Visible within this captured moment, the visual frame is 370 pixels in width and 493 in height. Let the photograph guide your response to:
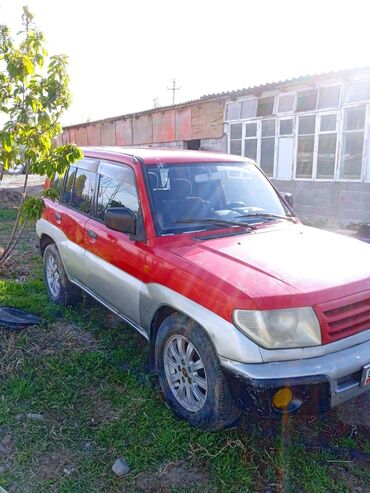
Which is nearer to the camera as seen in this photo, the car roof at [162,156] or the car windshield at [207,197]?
the car windshield at [207,197]

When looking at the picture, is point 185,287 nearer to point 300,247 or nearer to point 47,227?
point 300,247

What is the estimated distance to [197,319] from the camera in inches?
102

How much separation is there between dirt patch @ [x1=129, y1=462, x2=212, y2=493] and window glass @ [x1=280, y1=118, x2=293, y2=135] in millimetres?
11160

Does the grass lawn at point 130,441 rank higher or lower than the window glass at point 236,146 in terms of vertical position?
lower

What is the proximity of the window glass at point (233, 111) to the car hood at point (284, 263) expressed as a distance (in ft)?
37.1

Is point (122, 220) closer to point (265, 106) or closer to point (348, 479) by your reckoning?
point (348, 479)

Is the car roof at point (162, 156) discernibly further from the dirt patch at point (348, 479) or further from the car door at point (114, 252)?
the dirt patch at point (348, 479)

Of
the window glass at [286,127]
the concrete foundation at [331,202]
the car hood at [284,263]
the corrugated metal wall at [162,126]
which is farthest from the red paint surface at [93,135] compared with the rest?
the car hood at [284,263]

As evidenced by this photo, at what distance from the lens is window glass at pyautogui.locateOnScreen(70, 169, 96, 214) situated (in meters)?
4.30

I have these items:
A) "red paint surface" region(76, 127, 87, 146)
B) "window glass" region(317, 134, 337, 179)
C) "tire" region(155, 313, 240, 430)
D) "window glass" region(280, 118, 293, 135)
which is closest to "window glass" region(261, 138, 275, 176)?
"window glass" region(280, 118, 293, 135)

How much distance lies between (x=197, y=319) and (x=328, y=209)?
9.63 metres

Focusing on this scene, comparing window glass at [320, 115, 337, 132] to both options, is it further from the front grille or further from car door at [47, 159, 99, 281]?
the front grille

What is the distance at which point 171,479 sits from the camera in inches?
96.4

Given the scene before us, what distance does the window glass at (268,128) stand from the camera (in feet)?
41.9
